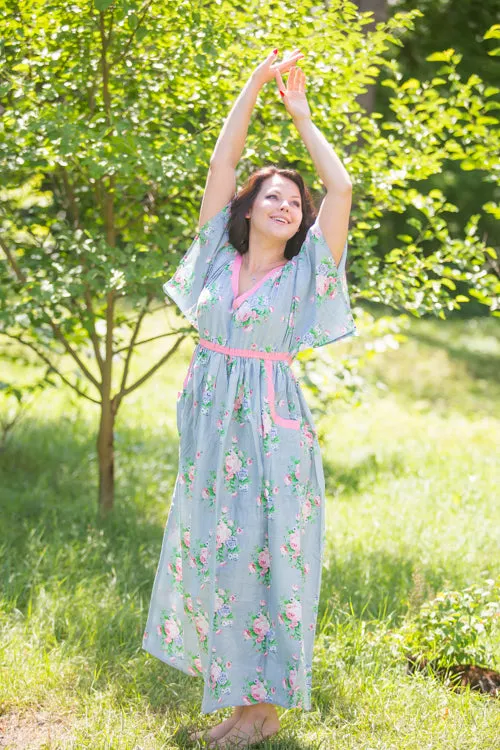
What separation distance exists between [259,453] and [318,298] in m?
0.50

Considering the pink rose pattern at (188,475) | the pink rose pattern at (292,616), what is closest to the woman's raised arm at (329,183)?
the pink rose pattern at (188,475)

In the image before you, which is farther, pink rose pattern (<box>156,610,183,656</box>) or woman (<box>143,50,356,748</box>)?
pink rose pattern (<box>156,610,183,656</box>)

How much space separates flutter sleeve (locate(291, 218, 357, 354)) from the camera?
104 inches

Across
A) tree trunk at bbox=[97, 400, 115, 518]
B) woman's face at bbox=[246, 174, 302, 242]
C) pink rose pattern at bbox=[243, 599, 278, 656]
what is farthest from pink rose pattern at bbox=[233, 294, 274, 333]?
tree trunk at bbox=[97, 400, 115, 518]

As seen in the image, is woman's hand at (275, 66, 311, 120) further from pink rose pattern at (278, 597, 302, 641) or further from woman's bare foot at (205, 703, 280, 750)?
woman's bare foot at (205, 703, 280, 750)

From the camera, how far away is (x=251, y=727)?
269 centimetres

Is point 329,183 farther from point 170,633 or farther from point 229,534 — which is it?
point 170,633

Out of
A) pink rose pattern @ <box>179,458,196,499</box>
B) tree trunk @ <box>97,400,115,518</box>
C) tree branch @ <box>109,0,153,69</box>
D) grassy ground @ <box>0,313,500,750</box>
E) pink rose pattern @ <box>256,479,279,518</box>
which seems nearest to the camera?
pink rose pattern @ <box>256,479,279,518</box>

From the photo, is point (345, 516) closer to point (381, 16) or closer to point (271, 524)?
point (271, 524)

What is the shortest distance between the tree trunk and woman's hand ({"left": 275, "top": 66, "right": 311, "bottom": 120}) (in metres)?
2.03

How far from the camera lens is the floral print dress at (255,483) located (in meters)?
2.59

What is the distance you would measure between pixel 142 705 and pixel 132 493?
2176 millimetres

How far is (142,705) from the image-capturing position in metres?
2.90

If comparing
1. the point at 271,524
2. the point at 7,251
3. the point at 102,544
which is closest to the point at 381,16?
the point at 7,251
